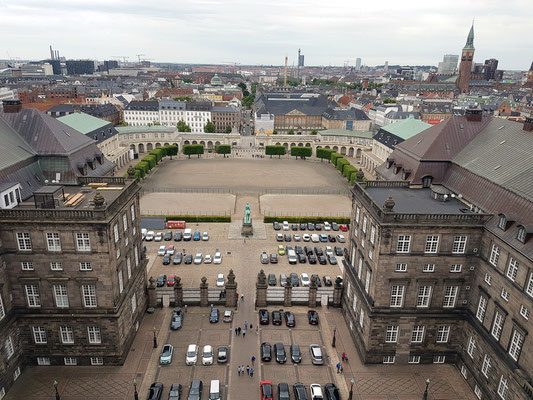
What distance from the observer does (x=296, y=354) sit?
55.8 meters

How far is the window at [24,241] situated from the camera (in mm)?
48938

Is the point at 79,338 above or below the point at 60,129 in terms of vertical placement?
below

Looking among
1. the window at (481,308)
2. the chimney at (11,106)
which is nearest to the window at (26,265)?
the chimney at (11,106)

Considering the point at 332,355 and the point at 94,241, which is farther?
the point at 332,355

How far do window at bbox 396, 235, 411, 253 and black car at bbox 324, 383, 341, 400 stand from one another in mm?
18787

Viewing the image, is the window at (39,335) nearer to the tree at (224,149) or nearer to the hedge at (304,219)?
the hedge at (304,219)

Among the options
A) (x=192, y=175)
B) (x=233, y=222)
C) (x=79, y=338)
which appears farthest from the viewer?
(x=192, y=175)

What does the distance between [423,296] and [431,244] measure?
289 inches

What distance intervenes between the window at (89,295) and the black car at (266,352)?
77.1ft

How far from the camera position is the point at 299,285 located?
7650cm

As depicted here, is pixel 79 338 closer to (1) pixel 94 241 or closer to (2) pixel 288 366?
(1) pixel 94 241

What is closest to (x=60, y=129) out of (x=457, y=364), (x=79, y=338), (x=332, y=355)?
(x=79, y=338)

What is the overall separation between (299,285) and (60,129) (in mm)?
52643

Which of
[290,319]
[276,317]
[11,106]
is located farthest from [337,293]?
[11,106]
